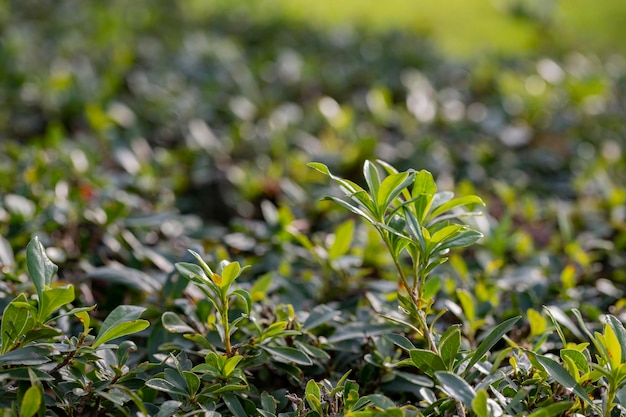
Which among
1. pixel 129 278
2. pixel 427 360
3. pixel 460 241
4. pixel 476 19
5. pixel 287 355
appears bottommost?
pixel 476 19

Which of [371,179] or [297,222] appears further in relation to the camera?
[297,222]

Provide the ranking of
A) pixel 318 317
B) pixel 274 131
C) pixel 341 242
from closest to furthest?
pixel 318 317
pixel 341 242
pixel 274 131

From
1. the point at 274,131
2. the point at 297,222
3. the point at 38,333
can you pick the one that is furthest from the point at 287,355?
the point at 274,131

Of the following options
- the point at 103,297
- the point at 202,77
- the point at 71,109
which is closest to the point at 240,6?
the point at 202,77

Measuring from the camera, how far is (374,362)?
1467 mm

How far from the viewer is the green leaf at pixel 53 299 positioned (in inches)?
49.2

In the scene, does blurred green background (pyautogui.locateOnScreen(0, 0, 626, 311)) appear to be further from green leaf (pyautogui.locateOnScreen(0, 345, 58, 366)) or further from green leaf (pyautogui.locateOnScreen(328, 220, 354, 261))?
green leaf (pyautogui.locateOnScreen(0, 345, 58, 366))

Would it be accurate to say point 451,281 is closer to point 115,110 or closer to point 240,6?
point 115,110

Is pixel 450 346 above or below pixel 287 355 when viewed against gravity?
above

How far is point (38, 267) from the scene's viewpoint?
131 cm

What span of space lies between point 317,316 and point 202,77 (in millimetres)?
2324

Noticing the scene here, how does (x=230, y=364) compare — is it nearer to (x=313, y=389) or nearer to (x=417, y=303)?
(x=313, y=389)

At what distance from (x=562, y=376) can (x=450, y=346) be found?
0.64ft

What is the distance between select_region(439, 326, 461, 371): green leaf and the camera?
4.20ft
